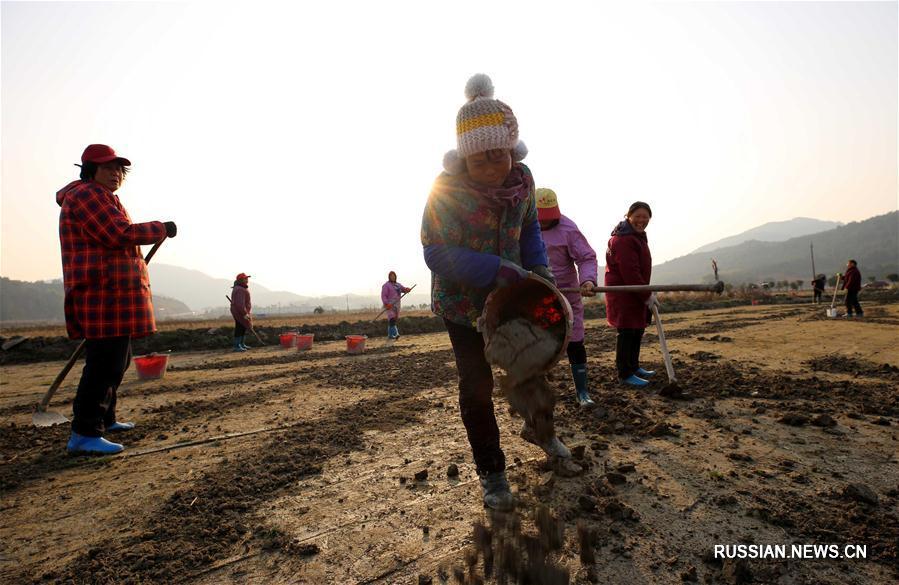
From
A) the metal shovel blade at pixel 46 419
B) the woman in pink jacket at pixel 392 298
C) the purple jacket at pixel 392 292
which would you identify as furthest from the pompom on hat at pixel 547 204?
the purple jacket at pixel 392 292

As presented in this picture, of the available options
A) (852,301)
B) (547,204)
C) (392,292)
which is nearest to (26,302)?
(392,292)

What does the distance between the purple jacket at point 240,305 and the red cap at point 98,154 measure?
27.5ft

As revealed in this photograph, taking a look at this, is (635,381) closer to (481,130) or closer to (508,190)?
(508,190)

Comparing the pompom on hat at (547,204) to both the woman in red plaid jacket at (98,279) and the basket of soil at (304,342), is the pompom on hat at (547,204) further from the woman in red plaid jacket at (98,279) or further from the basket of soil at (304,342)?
the basket of soil at (304,342)

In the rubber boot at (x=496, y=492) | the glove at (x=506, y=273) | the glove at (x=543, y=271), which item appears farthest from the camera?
the glove at (x=543, y=271)

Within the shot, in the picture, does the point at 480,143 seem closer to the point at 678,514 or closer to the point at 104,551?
the point at 678,514

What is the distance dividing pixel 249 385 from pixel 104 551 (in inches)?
178

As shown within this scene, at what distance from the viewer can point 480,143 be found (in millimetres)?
2338

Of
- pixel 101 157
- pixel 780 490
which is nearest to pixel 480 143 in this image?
pixel 780 490

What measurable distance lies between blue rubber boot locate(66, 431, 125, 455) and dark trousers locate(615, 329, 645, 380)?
499 cm

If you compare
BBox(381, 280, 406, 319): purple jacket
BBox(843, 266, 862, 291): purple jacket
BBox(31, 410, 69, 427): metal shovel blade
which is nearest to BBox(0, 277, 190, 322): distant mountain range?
BBox(381, 280, 406, 319): purple jacket

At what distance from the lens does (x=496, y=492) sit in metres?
2.49

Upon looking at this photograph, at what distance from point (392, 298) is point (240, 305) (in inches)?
162

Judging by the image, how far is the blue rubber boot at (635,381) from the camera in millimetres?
5055
